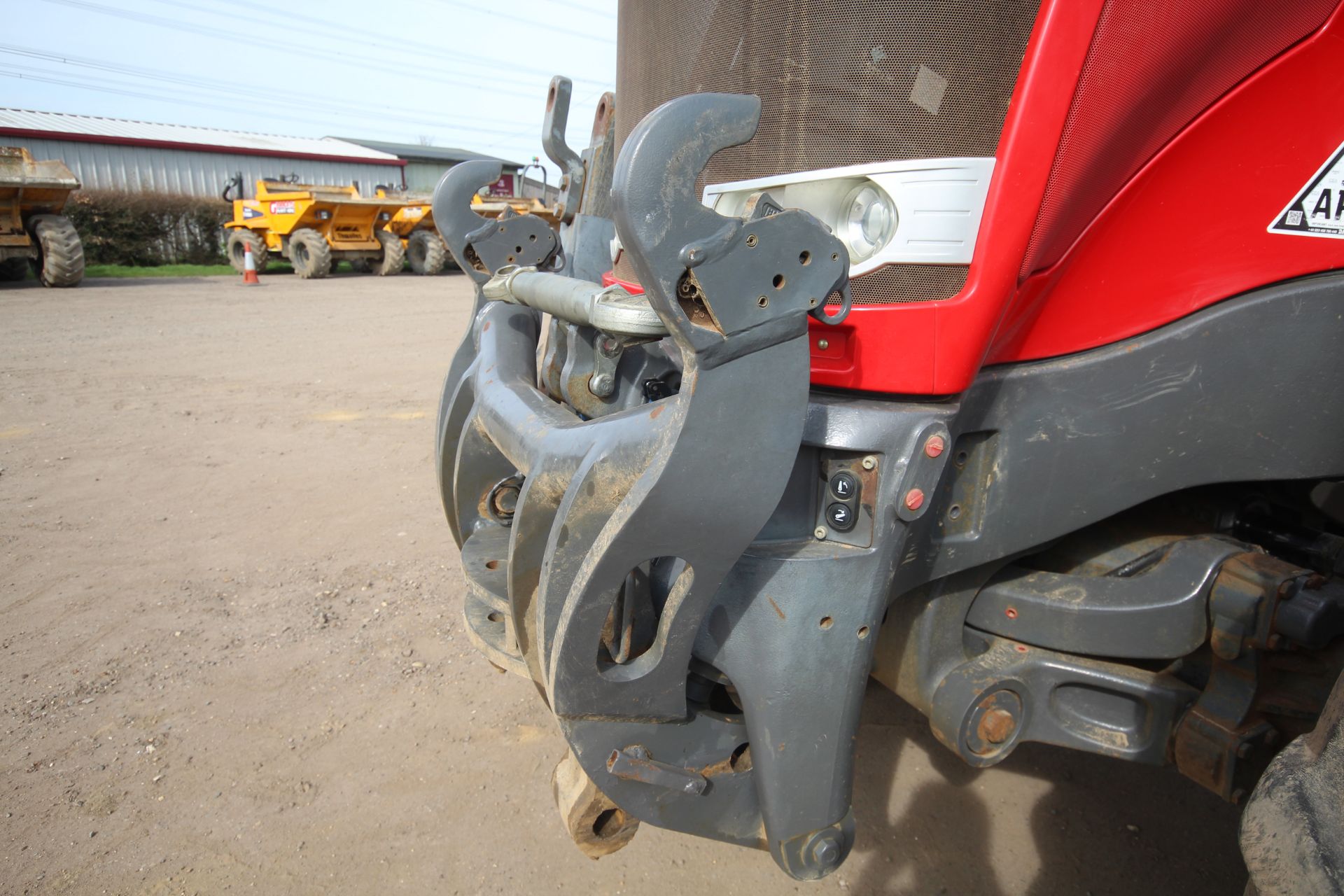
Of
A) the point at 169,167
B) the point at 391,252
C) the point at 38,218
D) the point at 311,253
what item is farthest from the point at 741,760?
the point at 169,167

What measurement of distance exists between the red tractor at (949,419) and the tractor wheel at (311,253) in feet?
58.2

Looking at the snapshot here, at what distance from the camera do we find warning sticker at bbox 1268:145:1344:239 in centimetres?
141

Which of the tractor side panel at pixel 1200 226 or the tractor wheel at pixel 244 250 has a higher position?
the tractor side panel at pixel 1200 226

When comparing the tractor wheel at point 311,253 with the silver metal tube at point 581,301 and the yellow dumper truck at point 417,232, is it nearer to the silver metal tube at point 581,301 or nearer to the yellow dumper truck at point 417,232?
the yellow dumper truck at point 417,232

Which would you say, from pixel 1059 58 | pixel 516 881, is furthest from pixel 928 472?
pixel 516 881

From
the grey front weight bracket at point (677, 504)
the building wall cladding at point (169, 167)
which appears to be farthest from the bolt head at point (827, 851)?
the building wall cladding at point (169, 167)

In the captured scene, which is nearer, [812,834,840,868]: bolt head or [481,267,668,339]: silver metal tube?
[481,267,668,339]: silver metal tube

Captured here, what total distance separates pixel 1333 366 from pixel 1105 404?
0.39 meters

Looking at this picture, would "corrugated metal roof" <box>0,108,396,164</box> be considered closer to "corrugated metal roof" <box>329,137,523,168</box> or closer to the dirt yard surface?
"corrugated metal roof" <box>329,137,523,168</box>

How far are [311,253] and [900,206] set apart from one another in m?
18.4

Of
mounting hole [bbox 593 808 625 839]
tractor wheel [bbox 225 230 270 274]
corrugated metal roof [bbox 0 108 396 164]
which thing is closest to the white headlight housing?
mounting hole [bbox 593 808 625 839]

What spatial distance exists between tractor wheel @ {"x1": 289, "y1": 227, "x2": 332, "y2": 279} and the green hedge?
7.21 meters

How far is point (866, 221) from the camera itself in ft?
4.73

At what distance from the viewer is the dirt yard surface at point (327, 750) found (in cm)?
221
